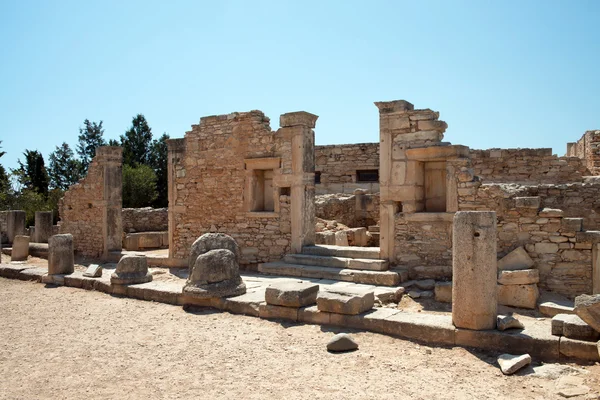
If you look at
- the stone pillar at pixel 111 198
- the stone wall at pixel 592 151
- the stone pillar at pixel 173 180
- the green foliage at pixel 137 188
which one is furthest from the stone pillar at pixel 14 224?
the stone wall at pixel 592 151

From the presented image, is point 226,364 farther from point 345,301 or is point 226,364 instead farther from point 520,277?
point 520,277

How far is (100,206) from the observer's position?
14.9m

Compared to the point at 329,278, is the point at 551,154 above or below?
above

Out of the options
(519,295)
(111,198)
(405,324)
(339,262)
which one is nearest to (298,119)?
(339,262)

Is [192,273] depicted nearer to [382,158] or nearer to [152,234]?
[382,158]

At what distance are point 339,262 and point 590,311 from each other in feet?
17.6

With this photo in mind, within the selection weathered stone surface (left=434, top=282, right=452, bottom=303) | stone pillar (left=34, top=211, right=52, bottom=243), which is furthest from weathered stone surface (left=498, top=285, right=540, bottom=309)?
stone pillar (left=34, top=211, right=52, bottom=243)

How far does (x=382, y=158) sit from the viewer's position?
32.8 ft

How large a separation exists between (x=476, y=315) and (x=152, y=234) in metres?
13.3

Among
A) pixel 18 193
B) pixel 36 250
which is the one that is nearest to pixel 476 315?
pixel 36 250

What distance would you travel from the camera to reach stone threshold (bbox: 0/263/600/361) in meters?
5.26

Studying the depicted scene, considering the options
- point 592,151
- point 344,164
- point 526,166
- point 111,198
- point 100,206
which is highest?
point 592,151

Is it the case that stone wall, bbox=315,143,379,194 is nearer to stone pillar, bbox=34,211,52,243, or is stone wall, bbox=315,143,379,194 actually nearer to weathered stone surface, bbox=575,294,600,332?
stone pillar, bbox=34,211,52,243

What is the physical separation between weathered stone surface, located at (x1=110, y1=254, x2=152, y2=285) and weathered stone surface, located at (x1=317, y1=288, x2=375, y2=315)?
4392 mm
